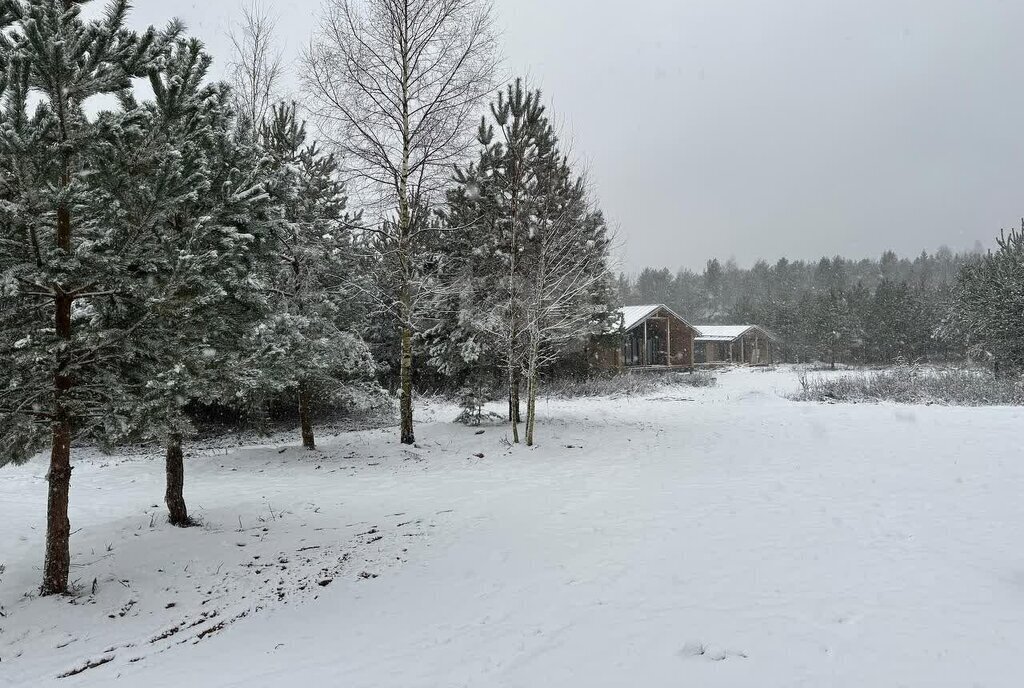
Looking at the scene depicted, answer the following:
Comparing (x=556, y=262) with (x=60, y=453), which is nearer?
(x=60, y=453)

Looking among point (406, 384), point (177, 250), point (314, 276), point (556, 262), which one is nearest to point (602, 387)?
point (556, 262)

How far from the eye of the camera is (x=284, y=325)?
9430 millimetres

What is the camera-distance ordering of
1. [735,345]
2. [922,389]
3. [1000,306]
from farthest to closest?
1. [735,345]
2. [1000,306]
3. [922,389]

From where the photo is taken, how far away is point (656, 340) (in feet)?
123

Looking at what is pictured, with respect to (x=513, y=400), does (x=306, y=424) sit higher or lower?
lower

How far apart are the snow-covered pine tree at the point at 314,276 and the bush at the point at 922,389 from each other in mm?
15984

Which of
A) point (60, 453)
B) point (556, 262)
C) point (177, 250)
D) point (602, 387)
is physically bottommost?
point (602, 387)

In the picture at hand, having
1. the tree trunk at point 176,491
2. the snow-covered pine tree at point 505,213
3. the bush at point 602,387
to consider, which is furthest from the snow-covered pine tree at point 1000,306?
the tree trunk at point 176,491

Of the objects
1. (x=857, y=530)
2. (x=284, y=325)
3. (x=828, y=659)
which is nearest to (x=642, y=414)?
(x=857, y=530)

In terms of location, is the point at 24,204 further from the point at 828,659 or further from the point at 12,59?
the point at 828,659

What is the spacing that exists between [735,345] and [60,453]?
53.9 metres

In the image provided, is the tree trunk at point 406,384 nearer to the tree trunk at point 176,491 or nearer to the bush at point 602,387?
the tree trunk at point 176,491

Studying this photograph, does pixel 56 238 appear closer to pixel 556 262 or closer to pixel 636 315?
pixel 556 262

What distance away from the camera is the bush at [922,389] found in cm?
1592
